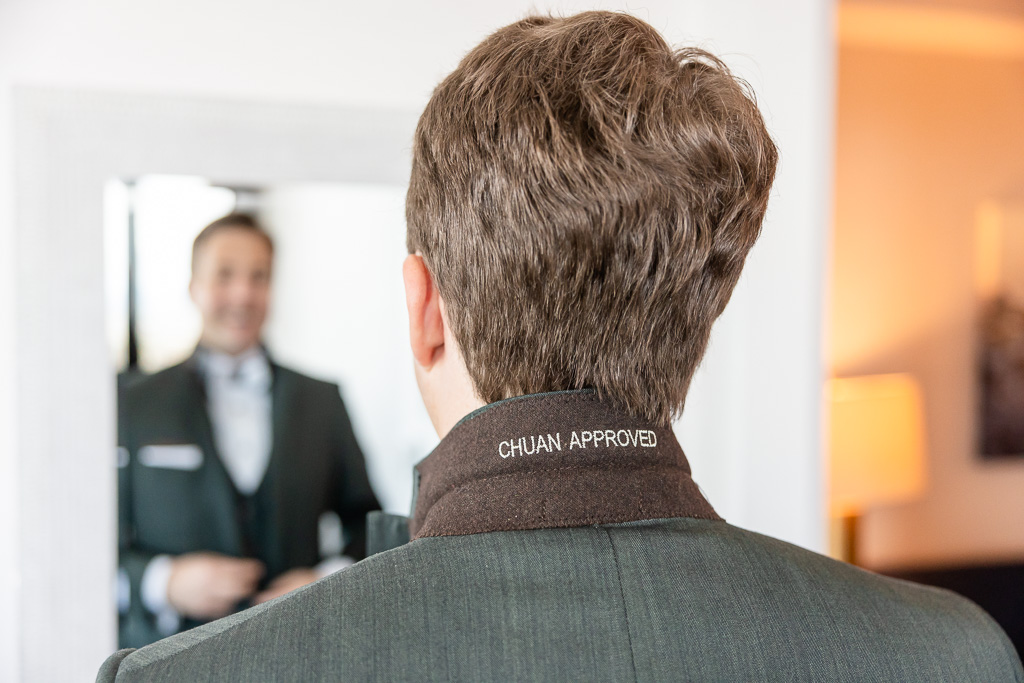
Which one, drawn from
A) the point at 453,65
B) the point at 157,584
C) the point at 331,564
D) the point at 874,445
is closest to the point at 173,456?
the point at 157,584

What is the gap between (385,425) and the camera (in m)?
1.37

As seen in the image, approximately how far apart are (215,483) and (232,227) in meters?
0.40

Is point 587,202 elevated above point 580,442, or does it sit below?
above

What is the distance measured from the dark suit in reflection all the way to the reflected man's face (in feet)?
0.19

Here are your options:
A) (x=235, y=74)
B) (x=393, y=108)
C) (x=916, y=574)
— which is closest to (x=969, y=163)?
(x=916, y=574)

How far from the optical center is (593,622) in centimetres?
50

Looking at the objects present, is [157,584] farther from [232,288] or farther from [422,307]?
[422,307]

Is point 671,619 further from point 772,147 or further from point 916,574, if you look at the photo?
point 916,574

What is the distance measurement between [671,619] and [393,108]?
1052mm

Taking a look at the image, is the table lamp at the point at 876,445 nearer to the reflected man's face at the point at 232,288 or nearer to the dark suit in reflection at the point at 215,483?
the dark suit in reflection at the point at 215,483

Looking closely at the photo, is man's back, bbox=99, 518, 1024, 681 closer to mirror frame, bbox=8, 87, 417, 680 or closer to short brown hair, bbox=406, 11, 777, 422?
short brown hair, bbox=406, 11, 777, 422

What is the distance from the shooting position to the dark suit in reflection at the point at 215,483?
127cm

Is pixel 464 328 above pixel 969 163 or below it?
below

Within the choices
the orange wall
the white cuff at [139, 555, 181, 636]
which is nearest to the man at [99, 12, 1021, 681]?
the white cuff at [139, 555, 181, 636]
